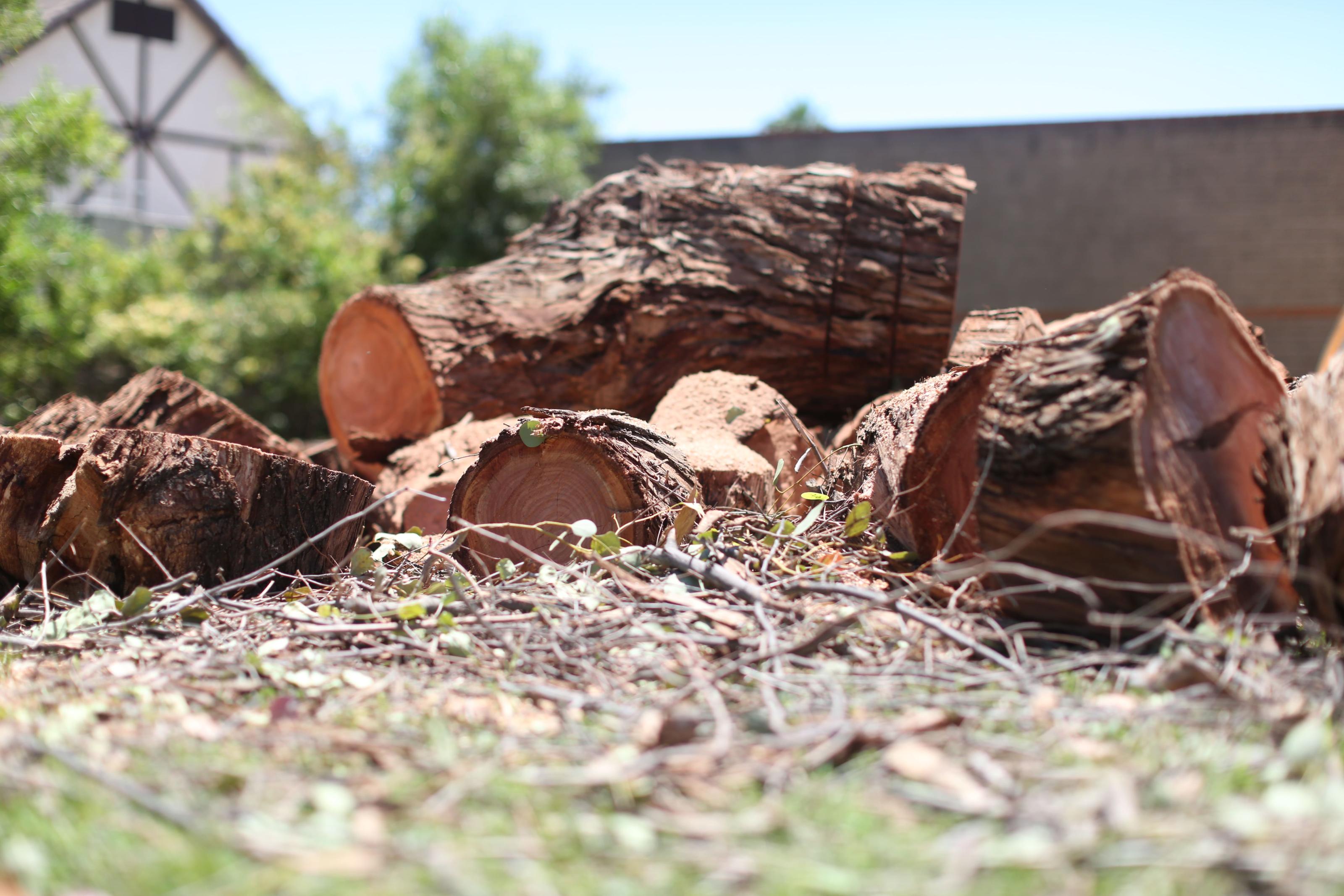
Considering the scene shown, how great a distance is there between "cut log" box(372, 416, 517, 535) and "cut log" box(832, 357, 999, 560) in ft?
4.47

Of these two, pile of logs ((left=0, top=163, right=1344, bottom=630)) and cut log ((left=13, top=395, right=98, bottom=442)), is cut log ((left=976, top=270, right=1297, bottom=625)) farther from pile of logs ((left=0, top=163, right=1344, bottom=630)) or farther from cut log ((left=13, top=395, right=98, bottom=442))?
cut log ((left=13, top=395, right=98, bottom=442))

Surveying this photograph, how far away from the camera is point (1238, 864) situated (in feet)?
3.27

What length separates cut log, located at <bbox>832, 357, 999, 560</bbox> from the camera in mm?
2166

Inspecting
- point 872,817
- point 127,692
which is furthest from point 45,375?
point 872,817

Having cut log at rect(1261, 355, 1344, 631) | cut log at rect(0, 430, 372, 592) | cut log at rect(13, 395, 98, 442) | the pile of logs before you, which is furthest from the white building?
cut log at rect(1261, 355, 1344, 631)

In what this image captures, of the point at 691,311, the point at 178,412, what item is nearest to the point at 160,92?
the point at 178,412

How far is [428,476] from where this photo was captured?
3.34m

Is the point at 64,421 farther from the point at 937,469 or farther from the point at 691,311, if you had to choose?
the point at 937,469

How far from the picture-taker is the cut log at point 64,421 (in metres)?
2.95

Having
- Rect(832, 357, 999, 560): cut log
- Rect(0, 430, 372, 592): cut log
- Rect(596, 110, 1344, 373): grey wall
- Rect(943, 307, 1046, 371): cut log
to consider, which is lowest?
Rect(0, 430, 372, 592): cut log

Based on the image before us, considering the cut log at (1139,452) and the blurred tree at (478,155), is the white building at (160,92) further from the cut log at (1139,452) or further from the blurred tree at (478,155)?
the cut log at (1139,452)

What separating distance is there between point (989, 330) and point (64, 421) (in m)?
3.09

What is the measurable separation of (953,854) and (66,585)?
2.35m

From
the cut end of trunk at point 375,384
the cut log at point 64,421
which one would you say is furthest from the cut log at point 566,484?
the cut end of trunk at point 375,384
